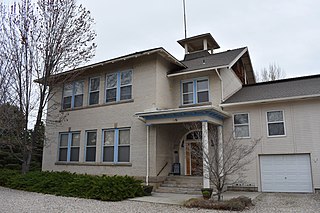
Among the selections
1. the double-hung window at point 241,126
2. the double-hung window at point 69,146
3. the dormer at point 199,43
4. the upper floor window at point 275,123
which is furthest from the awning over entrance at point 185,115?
the dormer at point 199,43

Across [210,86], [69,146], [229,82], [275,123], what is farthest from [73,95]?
[275,123]

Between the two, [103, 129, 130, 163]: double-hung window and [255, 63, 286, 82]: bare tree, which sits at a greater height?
[255, 63, 286, 82]: bare tree

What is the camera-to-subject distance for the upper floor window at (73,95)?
1783 centimetres

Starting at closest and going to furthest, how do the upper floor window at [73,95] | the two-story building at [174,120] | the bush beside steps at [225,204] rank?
the bush beside steps at [225,204], the two-story building at [174,120], the upper floor window at [73,95]

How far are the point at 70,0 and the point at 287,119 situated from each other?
13465 mm

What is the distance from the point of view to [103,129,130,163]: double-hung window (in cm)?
1495

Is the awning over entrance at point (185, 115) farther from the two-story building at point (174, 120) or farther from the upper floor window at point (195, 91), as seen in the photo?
the upper floor window at point (195, 91)

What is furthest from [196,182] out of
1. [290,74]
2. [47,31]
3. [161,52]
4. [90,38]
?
[290,74]

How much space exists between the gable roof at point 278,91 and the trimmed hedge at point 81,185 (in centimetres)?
636

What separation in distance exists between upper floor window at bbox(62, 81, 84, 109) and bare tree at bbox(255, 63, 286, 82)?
2419cm

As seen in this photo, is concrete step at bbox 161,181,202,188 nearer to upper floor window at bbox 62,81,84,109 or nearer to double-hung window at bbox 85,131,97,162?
double-hung window at bbox 85,131,97,162

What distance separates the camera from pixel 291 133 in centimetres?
1312

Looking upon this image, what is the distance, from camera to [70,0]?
1617cm

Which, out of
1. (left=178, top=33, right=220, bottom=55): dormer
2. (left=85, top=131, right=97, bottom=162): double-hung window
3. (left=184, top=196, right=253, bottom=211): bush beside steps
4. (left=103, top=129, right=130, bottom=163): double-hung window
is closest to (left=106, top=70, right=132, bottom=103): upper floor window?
(left=103, top=129, right=130, bottom=163): double-hung window
